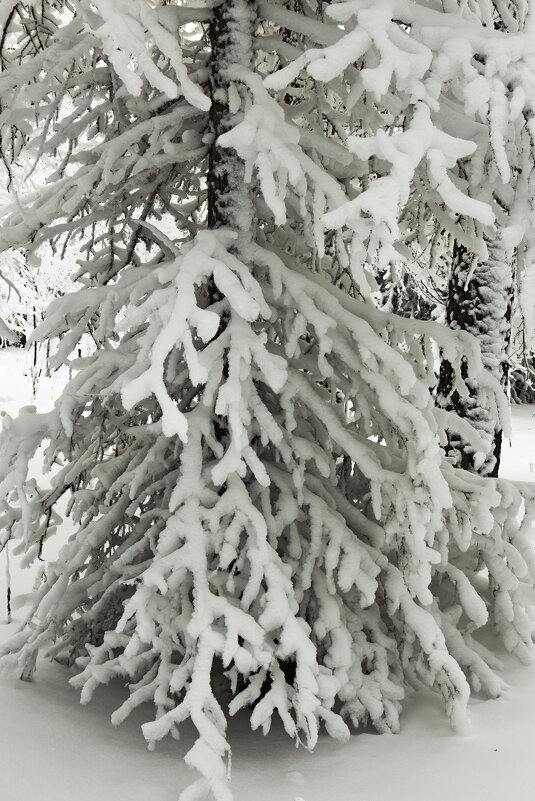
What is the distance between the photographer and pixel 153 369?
2.95 m

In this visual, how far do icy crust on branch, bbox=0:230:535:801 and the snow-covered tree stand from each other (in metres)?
0.01

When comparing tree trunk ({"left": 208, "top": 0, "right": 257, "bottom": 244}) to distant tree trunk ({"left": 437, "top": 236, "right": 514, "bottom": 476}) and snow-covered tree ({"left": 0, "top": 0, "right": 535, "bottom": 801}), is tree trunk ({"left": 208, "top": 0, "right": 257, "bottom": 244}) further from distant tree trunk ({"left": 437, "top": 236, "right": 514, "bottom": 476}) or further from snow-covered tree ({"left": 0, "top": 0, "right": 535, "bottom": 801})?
distant tree trunk ({"left": 437, "top": 236, "right": 514, "bottom": 476})

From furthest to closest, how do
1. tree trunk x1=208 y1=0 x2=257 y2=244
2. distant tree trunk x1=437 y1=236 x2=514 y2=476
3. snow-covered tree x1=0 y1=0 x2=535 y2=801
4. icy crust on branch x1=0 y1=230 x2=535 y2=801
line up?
distant tree trunk x1=437 y1=236 x2=514 y2=476 < tree trunk x1=208 y1=0 x2=257 y2=244 < icy crust on branch x1=0 y1=230 x2=535 y2=801 < snow-covered tree x1=0 y1=0 x2=535 y2=801

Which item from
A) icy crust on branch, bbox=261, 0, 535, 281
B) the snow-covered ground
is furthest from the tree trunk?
the snow-covered ground

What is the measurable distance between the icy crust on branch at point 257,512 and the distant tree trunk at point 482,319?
1884 millimetres

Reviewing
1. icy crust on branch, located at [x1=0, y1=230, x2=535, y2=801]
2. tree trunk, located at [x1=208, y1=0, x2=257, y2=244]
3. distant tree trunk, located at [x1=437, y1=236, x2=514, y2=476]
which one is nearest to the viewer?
icy crust on branch, located at [x1=0, y1=230, x2=535, y2=801]

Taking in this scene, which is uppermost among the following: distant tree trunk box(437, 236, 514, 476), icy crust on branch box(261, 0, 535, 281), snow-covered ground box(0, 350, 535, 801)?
icy crust on branch box(261, 0, 535, 281)

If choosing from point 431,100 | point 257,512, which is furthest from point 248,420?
point 431,100

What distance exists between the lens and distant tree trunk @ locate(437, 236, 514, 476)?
6164 millimetres

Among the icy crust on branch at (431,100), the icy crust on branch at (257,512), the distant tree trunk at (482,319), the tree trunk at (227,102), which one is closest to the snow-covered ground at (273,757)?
the icy crust on branch at (257,512)

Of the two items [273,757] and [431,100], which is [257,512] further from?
[431,100]

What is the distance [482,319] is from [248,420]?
3517 mm

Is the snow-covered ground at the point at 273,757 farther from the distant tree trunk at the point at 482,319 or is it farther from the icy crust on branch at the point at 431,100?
the distant tree trunk at the point at 482,319

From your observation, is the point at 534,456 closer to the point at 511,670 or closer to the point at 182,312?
the point at 511,670
